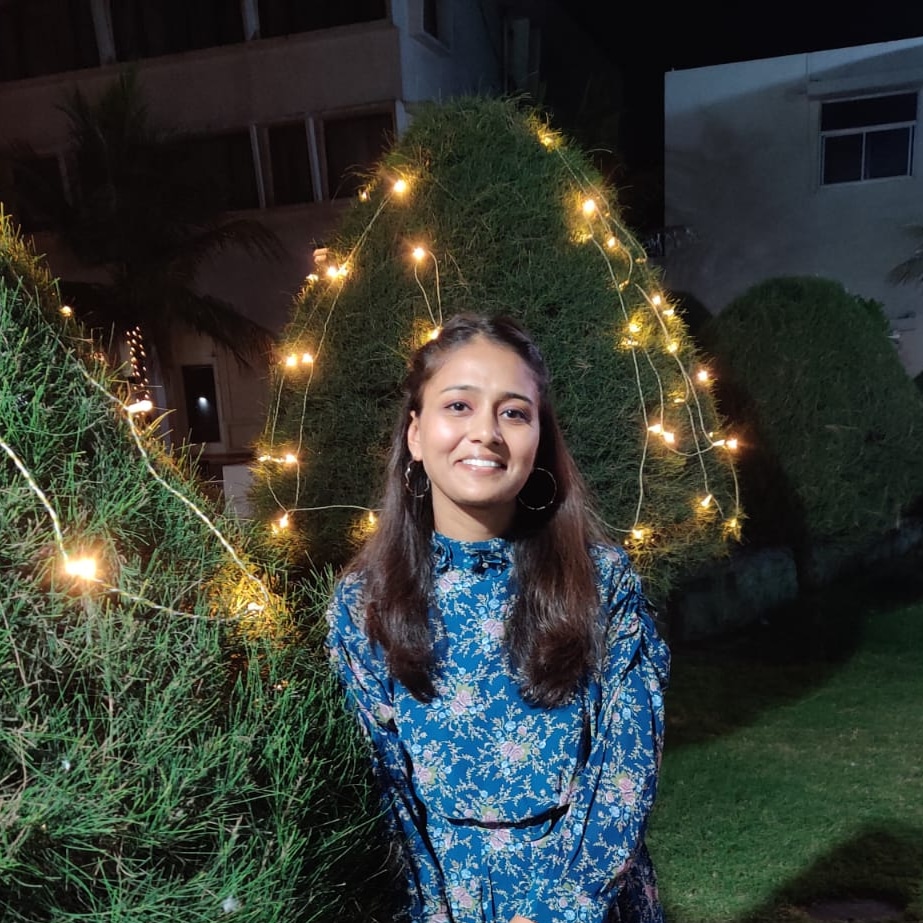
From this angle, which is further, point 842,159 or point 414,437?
point 842,159

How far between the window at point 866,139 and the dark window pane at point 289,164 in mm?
3747

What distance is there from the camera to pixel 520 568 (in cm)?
106

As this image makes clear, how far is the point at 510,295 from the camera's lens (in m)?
1.90

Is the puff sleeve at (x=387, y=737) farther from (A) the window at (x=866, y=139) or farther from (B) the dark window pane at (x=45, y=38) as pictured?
(B) the dark window pane at (x=45, y=38)

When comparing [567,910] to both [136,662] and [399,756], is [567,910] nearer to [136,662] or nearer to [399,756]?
[399,756]

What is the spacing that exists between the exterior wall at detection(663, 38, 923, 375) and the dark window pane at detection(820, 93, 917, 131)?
9cm

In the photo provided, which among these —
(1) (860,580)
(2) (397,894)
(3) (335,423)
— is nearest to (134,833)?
(2) (397,894)

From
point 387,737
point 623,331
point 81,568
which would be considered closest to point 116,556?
point 81,568

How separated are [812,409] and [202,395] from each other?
434cm

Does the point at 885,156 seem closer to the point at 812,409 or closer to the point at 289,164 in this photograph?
the point at 812,409

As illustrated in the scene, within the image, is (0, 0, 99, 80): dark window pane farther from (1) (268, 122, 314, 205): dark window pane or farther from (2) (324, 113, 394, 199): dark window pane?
(2) (324, 113, 394, 199): dark window pane

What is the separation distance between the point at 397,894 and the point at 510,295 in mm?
1376

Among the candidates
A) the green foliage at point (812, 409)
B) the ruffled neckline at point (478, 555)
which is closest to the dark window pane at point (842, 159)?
the green foliage at point (812, 409)

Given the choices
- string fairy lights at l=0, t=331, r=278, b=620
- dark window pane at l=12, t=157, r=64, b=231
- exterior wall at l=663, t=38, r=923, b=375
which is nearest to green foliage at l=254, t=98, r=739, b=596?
string fairy lights at l=0, t=331, r=278, b=620
